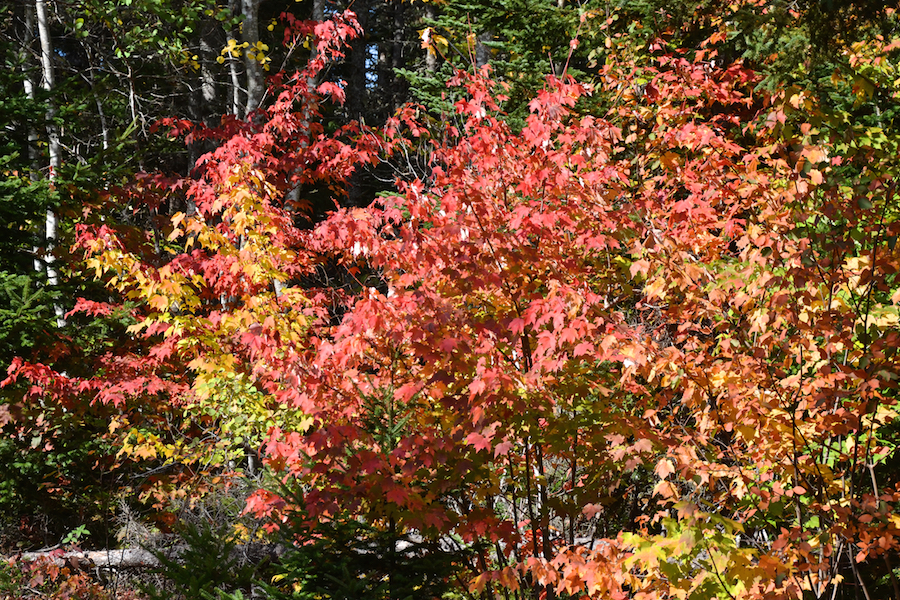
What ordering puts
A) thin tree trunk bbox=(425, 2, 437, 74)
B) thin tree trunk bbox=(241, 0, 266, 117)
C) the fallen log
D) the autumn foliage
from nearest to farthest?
the autumn foliage
the fallen log
thin tree trunk bbox=(241, 0, 266, 117)
thin tree trunk bbox=(425, 2, 437, 74)

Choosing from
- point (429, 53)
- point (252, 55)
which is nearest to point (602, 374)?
point (252, 55)

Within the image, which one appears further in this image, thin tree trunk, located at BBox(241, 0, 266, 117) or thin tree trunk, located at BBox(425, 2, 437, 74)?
thin tree trunk, located at BBox(425, 2, 437, 74)

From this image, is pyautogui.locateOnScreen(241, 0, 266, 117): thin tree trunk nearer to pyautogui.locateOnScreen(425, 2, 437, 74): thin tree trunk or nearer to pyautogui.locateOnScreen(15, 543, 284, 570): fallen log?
A: pyautogui.locateOnScreen(15, 543, 284, 570): fallen log

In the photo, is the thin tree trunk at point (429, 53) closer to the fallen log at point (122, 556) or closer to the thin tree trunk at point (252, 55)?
the thin tree trunk at point (252, 55)

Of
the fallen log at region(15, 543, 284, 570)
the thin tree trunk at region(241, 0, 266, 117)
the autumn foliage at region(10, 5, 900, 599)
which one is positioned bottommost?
the fallen log at region(15, 543, 284, 570)

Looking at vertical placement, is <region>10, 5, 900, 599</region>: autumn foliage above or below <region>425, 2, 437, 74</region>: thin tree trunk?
below

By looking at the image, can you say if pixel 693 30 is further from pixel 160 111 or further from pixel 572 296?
pixel 160 111

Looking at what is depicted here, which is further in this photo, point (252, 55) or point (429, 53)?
point (429, 53)

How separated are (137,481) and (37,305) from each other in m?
3.42

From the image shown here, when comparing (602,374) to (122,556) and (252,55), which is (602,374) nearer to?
(122,556)

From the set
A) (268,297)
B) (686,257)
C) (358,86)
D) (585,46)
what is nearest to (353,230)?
(268,297)

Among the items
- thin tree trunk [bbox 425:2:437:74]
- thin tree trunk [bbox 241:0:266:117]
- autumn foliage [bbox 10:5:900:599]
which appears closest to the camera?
autumn foliage [bbox 10:5:900:599]

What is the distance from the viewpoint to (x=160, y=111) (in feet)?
40.9

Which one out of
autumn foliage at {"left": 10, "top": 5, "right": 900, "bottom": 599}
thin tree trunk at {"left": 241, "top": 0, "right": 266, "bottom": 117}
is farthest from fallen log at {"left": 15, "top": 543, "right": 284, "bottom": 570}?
thin tree trunk at {"left": 241, "top": 0, "right": 266, "bottom": 117}
